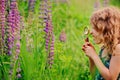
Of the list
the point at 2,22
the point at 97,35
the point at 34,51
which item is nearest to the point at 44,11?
the point at 34,51

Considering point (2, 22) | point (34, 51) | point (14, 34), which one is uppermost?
point (2, 22)

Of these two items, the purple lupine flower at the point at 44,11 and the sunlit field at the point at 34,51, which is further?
the purple lupine flower at the point at 44,11

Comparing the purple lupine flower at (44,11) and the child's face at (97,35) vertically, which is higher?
the purple lupine flower at (44,11)

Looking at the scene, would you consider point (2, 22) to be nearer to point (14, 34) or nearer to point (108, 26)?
point (14, 34)

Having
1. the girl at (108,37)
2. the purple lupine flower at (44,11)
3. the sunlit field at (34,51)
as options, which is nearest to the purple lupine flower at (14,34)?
the sunlit field at (34,51)

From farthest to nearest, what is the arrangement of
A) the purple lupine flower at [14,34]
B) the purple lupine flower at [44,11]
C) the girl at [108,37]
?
1. the purple lupine flower at [44,11]
2. the purple lupine flower at [14,34]
3. the girl at [108,37]

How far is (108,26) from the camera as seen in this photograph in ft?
14.1

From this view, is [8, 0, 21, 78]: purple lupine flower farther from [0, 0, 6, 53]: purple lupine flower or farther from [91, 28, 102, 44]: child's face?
[91, 28, 102, 44]: child's face

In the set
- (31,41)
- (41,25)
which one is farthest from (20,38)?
(41,25)

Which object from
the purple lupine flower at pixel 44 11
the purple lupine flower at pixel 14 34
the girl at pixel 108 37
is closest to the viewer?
the girl at pixel 108 37

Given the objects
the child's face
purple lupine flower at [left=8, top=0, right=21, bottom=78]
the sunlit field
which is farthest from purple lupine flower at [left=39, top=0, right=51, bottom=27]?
the child's face

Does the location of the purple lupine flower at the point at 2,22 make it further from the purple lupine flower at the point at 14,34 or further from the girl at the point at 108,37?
the girl at the point at 108,37

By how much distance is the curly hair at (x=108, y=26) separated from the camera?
428cm

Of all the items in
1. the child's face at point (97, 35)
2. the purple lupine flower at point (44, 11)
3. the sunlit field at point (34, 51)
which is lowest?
the sunlit field at point (34, 51)
